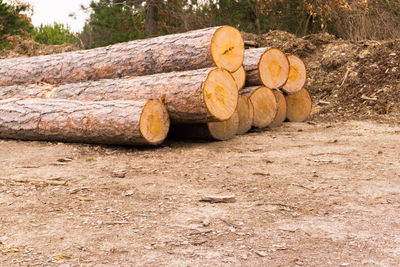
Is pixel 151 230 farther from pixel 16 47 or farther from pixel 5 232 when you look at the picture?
pixel 16 47

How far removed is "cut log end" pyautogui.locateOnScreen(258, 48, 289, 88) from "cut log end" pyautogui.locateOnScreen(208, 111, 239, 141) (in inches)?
37.2

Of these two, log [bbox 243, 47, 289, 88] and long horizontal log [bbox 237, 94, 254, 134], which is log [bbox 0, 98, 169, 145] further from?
log [bbox 243, 47, 289, 88]

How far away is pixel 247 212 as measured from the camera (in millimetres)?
3035

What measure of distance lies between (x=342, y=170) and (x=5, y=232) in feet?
9.78

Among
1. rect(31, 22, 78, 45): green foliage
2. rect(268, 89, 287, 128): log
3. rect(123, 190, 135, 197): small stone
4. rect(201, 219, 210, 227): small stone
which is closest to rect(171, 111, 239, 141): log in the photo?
rect(268, 89, 287, 128): log

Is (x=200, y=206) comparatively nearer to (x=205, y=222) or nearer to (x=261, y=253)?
(x=205, y=222)

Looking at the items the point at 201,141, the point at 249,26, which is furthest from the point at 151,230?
A: the point at 249,26

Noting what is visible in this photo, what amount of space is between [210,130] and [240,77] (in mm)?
1199

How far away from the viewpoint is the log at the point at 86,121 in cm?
517

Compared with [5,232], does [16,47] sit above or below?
above

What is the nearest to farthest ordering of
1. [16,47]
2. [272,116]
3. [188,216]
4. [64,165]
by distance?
[188,216]
[64,165]
[272,116]
[16,47]

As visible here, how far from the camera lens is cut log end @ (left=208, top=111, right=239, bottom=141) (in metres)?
5.89

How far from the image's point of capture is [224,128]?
6.04 meters

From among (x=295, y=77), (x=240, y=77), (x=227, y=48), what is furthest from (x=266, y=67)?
(x=227, y=48)
